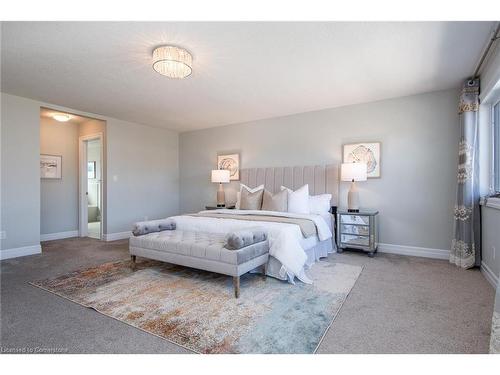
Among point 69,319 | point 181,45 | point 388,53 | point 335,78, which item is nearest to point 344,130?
point 335,78

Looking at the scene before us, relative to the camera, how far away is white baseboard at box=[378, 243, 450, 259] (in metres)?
3.80

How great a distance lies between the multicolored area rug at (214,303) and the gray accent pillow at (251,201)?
151 cm

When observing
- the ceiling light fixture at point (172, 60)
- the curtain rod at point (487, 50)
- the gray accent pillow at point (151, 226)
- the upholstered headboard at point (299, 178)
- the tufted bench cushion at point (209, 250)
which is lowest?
the tufted bench cushion at point (209, 250)

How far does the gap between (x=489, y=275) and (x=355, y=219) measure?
1.63 m

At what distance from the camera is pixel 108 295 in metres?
2.53

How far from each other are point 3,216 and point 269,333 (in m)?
4.31

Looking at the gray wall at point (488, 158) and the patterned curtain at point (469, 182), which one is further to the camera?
the patterned curtain at point (469, 182)

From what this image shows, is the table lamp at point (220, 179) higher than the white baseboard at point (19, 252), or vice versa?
the table lamp at point (220, 179)

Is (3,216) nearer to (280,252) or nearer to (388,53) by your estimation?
(280,252)

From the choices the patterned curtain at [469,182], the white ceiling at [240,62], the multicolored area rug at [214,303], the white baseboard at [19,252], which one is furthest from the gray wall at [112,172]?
the patterned curtain at [469,182]

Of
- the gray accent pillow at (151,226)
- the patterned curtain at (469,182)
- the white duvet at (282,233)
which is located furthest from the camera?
the gray accent pillow at (151,226)

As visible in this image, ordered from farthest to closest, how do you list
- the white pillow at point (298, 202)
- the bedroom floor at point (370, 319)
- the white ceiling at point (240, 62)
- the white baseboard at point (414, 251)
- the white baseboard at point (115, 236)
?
1. the white baseboard at point (115, 236)
2. the white pillow at point (298, 202)
3. the white baseboard at point (414, 251)
4. the white ceiling at point (240, 62)
5. the bedroom floor at point (370, 319)

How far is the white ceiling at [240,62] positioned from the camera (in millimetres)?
2332

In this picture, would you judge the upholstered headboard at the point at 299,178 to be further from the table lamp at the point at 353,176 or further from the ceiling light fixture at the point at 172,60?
the ceiling light fixture at the point at 172,60
